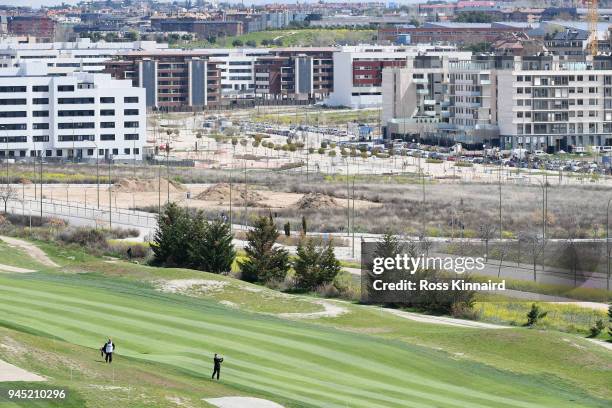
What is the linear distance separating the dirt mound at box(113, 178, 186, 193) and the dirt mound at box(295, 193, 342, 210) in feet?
38.9

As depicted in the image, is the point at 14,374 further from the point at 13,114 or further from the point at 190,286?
the point at 13,114

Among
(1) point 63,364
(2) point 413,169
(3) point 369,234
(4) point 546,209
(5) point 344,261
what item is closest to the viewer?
(1) point 63,364

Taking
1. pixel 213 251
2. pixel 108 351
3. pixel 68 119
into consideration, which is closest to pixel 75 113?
pixel 68 119

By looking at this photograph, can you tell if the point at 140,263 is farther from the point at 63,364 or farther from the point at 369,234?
the point at 63,364

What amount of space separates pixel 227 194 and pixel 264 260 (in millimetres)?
31547

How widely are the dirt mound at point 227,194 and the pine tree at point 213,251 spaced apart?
26208 millimetres

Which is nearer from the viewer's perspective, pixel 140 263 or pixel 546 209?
pixel 140 263

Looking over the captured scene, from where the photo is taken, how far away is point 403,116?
14762 centimetres

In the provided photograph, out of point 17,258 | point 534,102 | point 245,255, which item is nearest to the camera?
point 17,258

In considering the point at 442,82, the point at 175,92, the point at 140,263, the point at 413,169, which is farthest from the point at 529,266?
the point at 175,92

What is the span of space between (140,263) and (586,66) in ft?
233

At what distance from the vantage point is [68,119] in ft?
409

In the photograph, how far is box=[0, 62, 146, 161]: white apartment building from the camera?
125 meters

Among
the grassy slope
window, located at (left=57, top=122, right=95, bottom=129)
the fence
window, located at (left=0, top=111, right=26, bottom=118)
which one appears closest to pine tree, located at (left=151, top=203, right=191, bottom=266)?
the grassy slope
